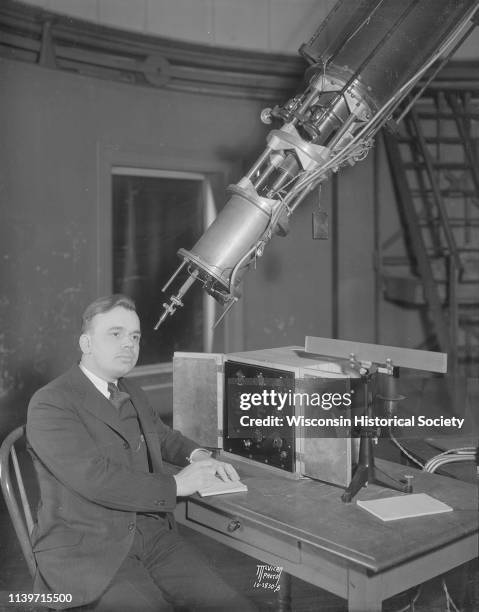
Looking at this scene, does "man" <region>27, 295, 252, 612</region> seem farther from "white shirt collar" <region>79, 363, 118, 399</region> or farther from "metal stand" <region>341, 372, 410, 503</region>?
"metal stand" <region>341, 372, 410, 503</region>

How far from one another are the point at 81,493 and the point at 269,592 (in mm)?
767

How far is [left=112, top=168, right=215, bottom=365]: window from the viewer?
2.60 meters

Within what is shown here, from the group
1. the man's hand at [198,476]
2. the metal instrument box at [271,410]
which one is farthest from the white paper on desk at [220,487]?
the metal instrument box at [271,410]

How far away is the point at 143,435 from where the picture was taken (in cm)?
156

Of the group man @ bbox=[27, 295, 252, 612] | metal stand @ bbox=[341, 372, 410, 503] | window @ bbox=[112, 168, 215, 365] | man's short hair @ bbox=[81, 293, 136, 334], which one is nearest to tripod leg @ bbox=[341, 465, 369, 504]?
metal stand @ bbox=[341, 372, 410, 503]

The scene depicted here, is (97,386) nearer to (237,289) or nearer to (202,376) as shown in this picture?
(202,376)

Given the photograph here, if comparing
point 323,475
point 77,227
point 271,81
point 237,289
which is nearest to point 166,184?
point 77,227

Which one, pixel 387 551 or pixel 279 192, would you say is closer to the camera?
pixel 387 551

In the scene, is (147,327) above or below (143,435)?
above

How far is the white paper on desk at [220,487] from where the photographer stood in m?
1.44

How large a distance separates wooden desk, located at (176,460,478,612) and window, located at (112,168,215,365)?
1149 mm

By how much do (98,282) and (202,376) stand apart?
103 centimetres

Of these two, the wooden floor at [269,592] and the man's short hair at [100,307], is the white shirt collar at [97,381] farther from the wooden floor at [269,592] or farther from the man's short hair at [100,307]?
the wooden floor at [269,592]

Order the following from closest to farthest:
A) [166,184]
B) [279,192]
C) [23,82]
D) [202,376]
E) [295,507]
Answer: [295,507] → [279,192] → [202,376] → [23,82] → [166,184]
